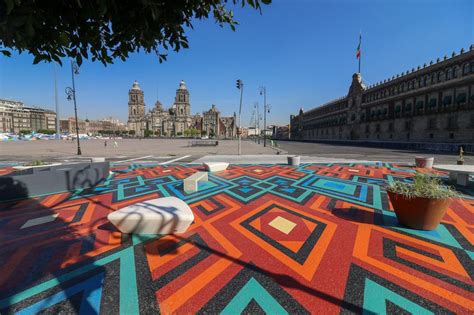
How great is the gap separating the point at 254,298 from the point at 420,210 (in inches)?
149

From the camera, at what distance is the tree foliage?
222 centimetres

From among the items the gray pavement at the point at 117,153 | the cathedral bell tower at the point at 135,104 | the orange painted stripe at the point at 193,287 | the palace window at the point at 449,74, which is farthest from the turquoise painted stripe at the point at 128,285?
the cathedral bell tower at the point at 135,104

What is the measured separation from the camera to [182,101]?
134 metres

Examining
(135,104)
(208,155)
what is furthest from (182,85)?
(208,155)

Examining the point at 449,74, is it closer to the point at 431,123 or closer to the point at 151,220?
the point at 431,123

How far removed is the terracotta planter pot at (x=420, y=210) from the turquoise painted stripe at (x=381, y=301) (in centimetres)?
224

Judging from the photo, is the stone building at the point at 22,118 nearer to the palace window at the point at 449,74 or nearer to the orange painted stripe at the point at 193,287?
the orange painted stripe at the point at 193,287

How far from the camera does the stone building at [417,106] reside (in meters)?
34.0

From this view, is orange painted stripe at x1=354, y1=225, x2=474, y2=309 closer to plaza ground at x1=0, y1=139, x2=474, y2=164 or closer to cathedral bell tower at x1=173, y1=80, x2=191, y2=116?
plaza ground at x1=0, y1=139, x2=474, y2=164

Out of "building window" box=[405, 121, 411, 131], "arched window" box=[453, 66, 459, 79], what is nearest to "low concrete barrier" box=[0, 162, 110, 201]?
"arched window" box=[453, 66, 459, 79]

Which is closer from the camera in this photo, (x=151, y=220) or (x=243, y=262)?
(x=243, y=262)

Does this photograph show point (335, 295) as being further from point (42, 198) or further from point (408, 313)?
point (42, 198)

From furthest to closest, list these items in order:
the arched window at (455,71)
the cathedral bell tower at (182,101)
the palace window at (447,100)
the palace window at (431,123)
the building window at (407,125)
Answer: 1. the cathedral bell tower at (182,101)
2. the building window at (407,125)
3. the palace window at (431,123)
4. the palace window at (447,100)
5. the arched window at (455,71)

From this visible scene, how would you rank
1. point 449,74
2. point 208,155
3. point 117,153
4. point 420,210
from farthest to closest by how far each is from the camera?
point 449,74, point 117,153, point 208,155, point 420,210
